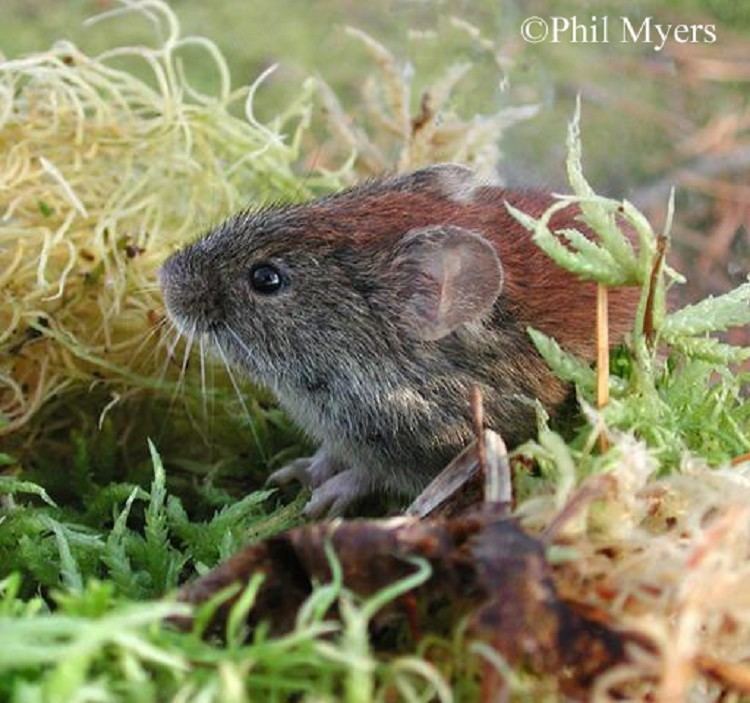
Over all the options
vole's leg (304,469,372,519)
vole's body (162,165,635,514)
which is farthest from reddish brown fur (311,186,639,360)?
vole's leg (304,469,372,519)

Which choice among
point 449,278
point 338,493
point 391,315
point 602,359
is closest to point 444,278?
point 449,278

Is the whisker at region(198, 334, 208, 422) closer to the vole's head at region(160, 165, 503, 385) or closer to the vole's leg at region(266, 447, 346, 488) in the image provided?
the vole's head at region(160, 165, 503, 385)

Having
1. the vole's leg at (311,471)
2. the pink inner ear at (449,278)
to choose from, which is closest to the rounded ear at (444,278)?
the pink inner ear at (449,278)

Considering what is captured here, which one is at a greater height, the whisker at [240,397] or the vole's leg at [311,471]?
the whisker at [240,397]

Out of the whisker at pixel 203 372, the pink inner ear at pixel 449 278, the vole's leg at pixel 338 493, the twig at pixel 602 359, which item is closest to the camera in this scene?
the twig at pixel 602 359

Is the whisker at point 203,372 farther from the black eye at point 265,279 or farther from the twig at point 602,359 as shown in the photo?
the twig at point 602,359

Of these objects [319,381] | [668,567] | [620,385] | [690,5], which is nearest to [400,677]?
[668,567]

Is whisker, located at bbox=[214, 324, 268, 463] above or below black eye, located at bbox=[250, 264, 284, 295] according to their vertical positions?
below

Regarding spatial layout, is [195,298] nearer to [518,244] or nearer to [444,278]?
[444,278]
